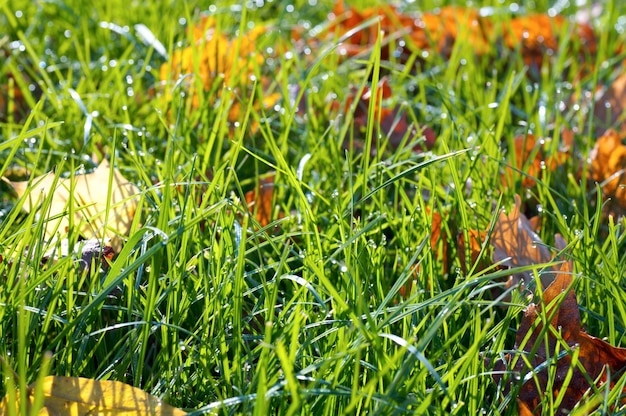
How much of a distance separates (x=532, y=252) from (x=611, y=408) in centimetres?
32

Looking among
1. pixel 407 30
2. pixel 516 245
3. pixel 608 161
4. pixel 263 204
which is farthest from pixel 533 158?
pixel 407 30

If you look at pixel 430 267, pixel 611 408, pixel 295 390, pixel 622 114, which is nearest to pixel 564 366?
pixel 611 408

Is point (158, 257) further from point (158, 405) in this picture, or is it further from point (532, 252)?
point (532, 252)

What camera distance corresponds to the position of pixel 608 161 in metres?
1.42

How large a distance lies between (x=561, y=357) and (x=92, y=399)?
20.4 inches

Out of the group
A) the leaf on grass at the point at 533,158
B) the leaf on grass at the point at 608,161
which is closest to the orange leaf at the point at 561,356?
the leaf on grass at the point at 533,158

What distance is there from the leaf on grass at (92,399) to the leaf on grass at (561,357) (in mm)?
394

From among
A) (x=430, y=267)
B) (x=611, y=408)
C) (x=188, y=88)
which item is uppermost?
(x=188, y=88)

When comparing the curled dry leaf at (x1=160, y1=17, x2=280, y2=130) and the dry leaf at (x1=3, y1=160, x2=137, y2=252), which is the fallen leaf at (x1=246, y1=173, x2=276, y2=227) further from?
the curled dry leaf at (x1=160, y1=17, x2=280, y2=130)

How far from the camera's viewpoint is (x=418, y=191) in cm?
105

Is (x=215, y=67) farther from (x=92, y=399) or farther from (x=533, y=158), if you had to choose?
(x=92, y=399)

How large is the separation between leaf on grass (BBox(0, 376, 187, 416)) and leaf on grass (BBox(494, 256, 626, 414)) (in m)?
0.39

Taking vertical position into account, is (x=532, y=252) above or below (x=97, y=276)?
below

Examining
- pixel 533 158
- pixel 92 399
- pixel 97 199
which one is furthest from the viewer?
pixel 533 158
